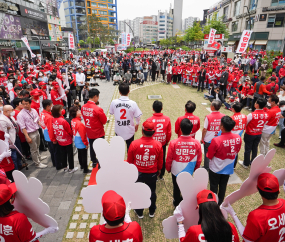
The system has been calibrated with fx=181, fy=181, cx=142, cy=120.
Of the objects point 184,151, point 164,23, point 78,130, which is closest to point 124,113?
point 78,130

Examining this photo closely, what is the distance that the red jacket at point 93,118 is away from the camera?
4330 mm

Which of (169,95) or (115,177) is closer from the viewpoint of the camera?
(115,177)

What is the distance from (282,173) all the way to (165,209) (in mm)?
2241

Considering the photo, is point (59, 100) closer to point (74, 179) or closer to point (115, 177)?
point (74, 179)

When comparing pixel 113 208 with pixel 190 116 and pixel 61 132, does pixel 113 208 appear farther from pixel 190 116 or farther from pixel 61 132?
pixel 61 132

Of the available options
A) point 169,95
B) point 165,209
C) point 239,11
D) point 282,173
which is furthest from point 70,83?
point 239,11

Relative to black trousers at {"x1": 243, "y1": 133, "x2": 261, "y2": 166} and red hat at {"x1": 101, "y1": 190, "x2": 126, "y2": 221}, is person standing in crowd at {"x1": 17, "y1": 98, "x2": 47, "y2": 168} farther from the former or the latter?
black trousers at {"x1": 243, "y1": 133, "x2": 261, "y2": 166}

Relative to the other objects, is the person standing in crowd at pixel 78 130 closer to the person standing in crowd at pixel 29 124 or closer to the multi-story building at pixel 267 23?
A: the person standing in crowd at pixel 29 124

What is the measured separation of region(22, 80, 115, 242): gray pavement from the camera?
3343mm

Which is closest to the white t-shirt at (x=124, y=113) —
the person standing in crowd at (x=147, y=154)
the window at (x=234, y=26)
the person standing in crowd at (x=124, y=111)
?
the person standing in crowd at (x=124, y=111)

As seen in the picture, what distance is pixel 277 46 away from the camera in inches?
1243

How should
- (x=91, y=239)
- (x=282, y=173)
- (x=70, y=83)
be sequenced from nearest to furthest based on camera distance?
(x=91, y=239) → (x=282, y=173) → (x=70, y=83)

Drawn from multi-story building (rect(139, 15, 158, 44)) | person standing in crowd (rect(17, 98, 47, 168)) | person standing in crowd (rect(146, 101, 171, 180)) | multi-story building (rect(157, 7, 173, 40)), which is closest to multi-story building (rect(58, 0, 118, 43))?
multi-story building (rect(157, 7, 173, 40))

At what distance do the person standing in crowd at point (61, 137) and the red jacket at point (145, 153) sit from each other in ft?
6.88
